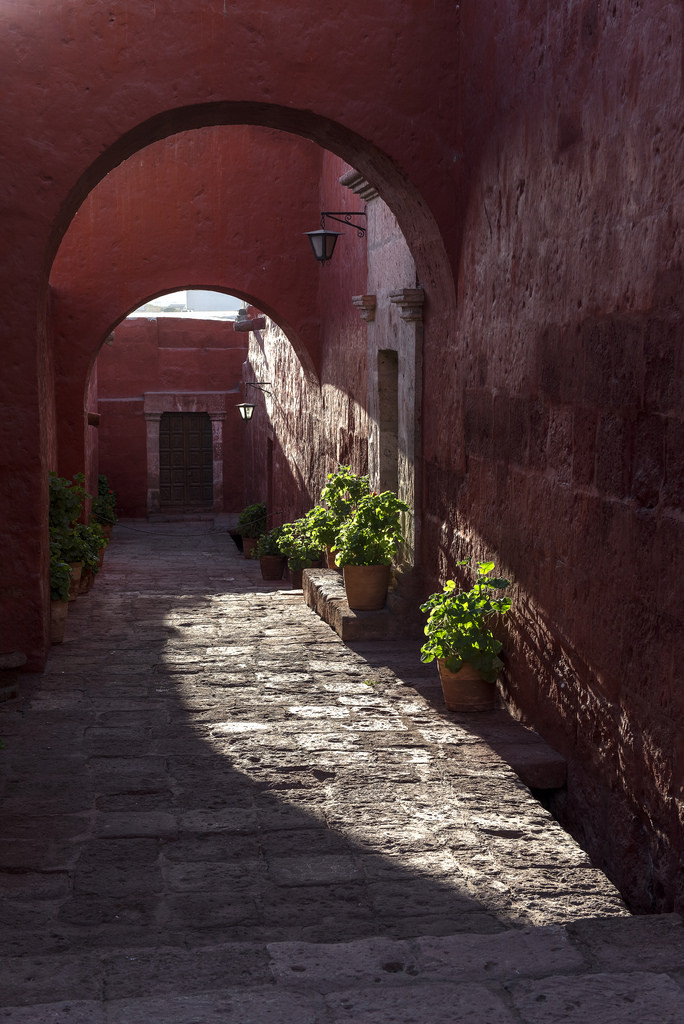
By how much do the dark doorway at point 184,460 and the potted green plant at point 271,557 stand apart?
30.6 ft

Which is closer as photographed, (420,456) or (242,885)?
(242,885)

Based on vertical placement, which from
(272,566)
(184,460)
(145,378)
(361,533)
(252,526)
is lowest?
(272,566)

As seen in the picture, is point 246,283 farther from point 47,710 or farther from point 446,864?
point 446,864

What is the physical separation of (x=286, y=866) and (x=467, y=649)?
1.97 m

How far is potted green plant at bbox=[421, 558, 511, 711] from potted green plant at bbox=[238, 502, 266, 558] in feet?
32.8

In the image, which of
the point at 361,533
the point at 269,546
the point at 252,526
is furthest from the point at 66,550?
the point at 252,526

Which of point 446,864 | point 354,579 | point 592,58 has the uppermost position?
point 592,58

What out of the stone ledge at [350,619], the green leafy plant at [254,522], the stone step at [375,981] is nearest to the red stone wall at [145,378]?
the green leafy plant at [254,522]

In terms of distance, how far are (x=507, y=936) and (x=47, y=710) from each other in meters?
3.17

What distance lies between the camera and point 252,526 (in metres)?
15.6

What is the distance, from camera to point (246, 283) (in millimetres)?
11859

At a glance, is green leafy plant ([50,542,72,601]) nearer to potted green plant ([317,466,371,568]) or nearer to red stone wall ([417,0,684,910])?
potted green plant ([317,466,371,568])

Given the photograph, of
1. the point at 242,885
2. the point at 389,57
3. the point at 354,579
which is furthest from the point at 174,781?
the point at 389,57

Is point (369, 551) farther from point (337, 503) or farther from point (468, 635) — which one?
point (468, 635)
